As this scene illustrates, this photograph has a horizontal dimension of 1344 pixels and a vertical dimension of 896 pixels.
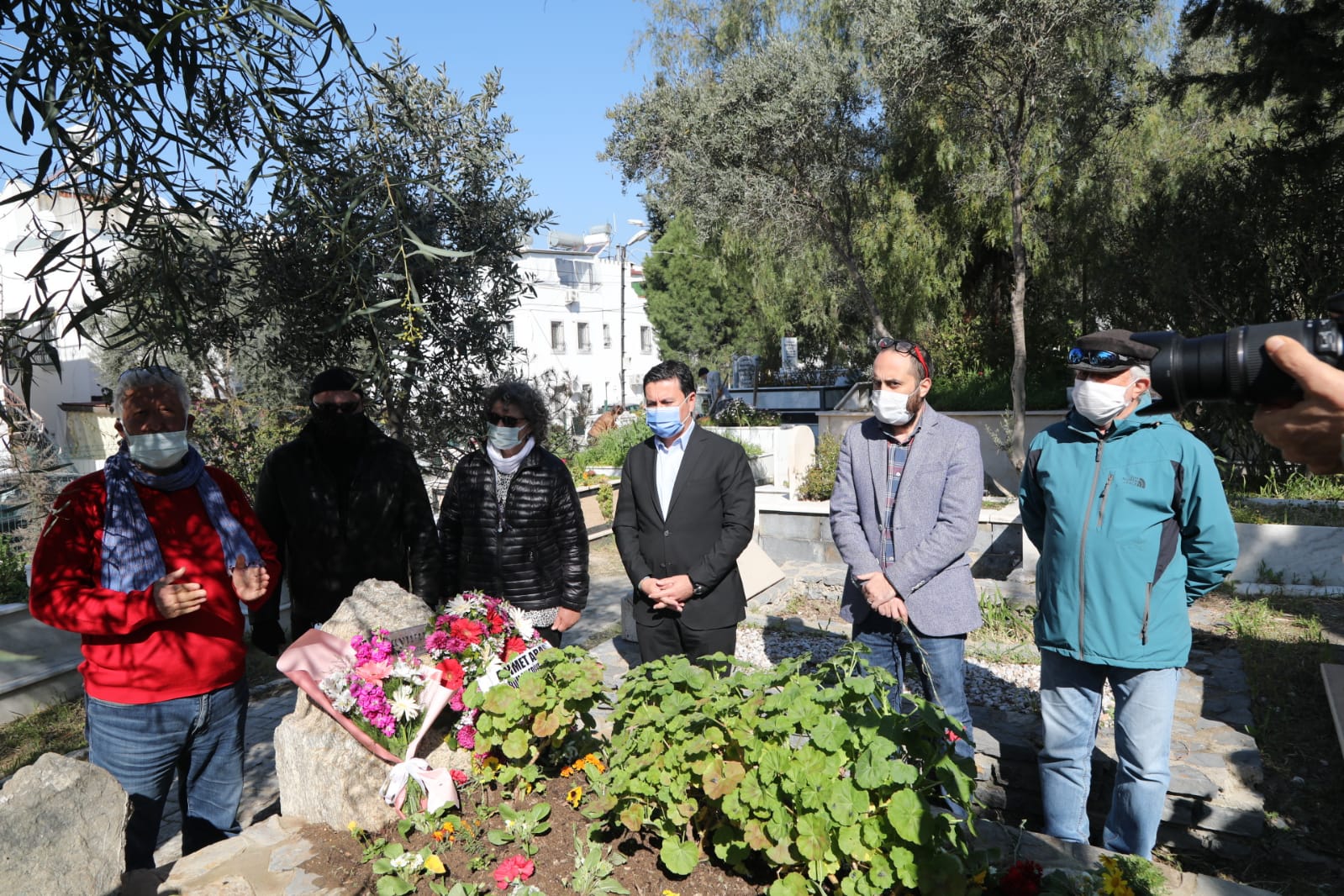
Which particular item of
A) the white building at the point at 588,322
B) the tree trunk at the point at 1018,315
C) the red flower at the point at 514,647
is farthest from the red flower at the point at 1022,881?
the white building at the point at 588,322

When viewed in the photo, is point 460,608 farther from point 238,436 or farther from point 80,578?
point 238,436

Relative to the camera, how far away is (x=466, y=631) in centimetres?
305

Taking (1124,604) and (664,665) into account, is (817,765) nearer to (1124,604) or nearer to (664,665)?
(664,665)

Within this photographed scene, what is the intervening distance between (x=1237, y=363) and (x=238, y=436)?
781 cm

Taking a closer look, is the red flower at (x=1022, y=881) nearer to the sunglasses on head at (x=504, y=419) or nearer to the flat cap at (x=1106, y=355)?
the flat cap at (x=1106, y=355)

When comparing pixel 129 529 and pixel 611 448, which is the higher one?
pixel 129 529

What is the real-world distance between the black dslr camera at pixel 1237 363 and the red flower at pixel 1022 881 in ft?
3.83

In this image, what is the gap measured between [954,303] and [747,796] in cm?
1543

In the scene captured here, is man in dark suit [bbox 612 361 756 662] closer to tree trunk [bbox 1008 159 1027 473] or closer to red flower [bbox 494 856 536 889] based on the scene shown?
red flower [bbox 494 856 536 889]

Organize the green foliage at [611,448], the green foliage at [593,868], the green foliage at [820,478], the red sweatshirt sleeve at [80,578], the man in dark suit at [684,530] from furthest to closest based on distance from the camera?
the green foliage at [611,448]
the green foliage at [820,478]
the man in dark suit at [684,530]
the red sweatshirt sleeve at [80,578]
the green foliage at [593,868]

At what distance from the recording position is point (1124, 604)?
118 inches

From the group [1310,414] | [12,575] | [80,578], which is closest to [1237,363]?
[1310,414]

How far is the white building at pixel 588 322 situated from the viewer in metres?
38.9

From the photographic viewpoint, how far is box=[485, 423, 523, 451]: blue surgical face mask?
149 inches
